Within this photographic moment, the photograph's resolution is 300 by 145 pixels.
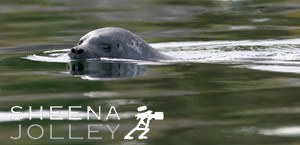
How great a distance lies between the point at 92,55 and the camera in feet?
32.9

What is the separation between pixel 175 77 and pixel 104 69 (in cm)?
83

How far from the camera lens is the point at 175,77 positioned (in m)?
8.98

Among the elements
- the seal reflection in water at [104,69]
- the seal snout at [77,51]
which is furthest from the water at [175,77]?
the seal snout at [77,51]

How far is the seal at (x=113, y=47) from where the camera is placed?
32.9ft

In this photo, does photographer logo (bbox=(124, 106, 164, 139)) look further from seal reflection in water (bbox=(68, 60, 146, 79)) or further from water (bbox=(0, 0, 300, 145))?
seal reflection in water (bbox=(68, 60, 146, 79))

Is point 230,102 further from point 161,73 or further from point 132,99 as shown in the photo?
point 161,73

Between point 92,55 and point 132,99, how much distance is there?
242 centimetres

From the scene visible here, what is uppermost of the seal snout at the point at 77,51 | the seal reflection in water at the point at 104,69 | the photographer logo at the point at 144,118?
the seal snout at the point at 77,51

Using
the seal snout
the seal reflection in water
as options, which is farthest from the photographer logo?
the seal snout

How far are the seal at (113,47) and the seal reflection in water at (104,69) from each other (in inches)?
5.0

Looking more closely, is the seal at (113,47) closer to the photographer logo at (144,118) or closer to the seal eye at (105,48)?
the seal eye at (105,48)

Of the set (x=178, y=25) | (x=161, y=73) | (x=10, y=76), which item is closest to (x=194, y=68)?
(x=161, y=73)

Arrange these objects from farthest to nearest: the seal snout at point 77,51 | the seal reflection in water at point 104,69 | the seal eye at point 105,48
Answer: the seal eye at point 105,48 → the seal snout at point 77,51 → the seal reflection in water at point 104,69

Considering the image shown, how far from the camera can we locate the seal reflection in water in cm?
914
